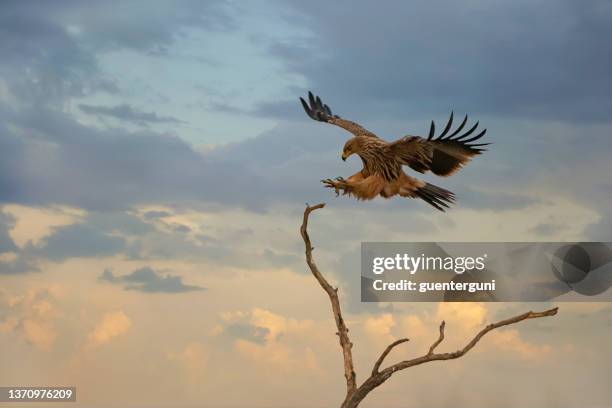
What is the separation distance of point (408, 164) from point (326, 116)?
4.08 metres

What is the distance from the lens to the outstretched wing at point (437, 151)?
48.2 ft

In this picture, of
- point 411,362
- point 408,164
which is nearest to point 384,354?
point 411,362

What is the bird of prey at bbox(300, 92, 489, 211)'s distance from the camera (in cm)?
1478

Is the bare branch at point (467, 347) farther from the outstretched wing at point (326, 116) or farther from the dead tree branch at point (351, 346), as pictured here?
the outstretched wing at point (326, 116)

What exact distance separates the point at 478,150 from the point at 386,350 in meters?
3.34

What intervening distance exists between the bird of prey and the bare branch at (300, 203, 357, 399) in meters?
0.82

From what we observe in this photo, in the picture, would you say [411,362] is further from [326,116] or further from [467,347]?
[326,116]

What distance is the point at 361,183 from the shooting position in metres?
15.2

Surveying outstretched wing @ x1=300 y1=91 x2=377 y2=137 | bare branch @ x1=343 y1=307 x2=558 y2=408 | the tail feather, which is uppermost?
outstretched wing @ x1=300 y1=91 x2=377 y2=137

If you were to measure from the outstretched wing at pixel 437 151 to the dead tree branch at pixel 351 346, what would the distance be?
1.59m

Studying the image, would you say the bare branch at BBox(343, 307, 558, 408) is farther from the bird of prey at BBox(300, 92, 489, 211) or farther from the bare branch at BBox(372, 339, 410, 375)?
the bird of prey at BBox(300, 92, 489, 211)

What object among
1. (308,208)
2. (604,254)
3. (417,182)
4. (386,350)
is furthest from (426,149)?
(604,254)

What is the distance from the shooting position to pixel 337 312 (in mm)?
14477

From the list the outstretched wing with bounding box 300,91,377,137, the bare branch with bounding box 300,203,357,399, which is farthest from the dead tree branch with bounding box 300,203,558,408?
the outstretched wing with bounding box 300,91,377,137
